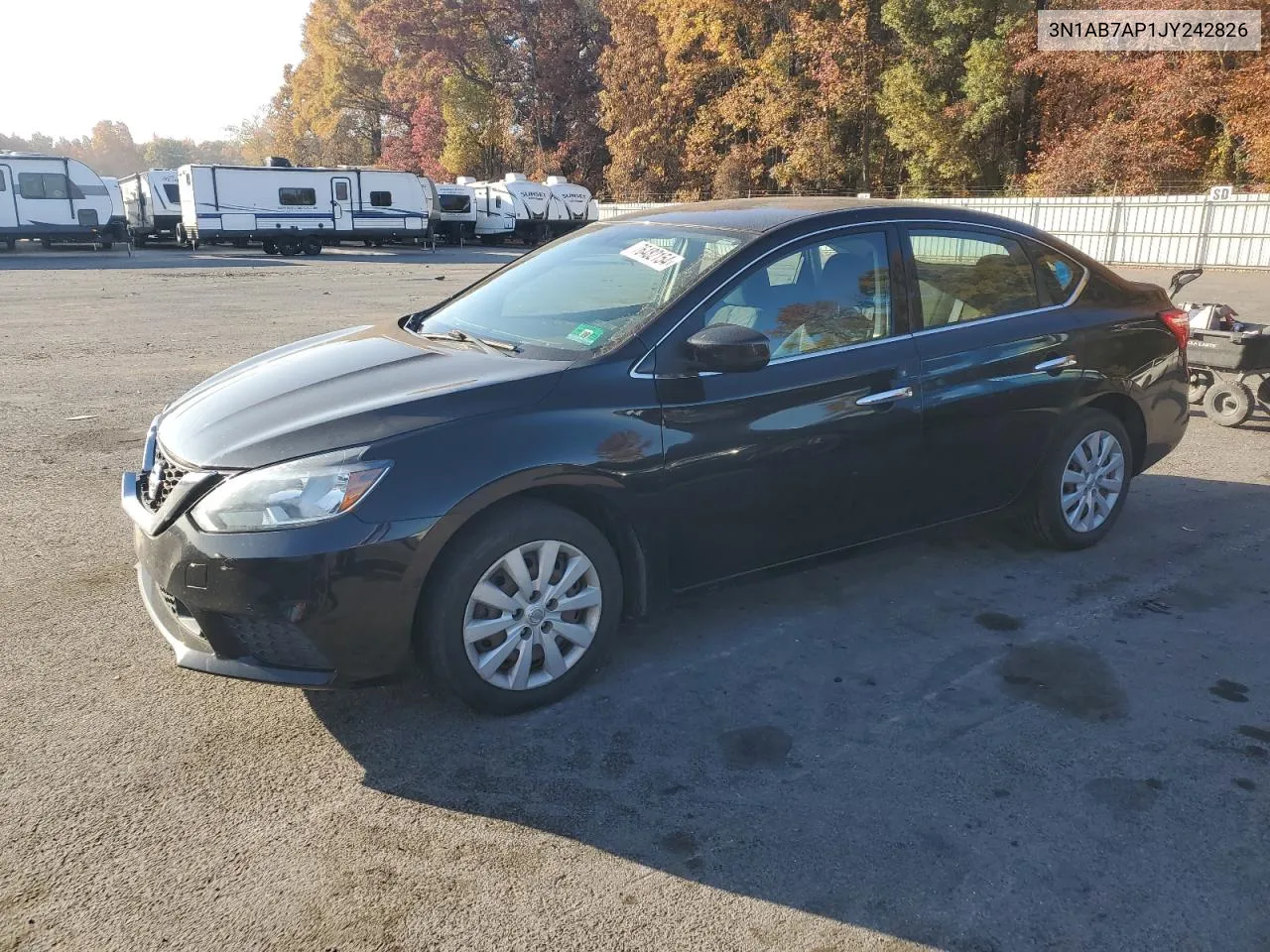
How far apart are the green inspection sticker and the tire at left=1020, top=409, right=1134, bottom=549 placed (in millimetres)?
2374

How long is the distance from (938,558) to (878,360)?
135cm

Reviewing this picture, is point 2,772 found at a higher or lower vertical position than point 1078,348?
lower

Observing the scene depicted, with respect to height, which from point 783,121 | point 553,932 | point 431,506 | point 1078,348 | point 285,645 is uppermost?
point 783,121

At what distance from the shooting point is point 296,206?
33812 millimetres

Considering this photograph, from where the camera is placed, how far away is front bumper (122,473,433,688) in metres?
2.91

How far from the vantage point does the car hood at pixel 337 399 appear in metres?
3.10

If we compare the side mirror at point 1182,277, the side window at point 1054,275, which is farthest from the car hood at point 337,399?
the side mirror at point 1182,277

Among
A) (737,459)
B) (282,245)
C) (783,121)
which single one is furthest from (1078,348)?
Result: (783,121)

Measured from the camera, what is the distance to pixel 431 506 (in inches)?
119

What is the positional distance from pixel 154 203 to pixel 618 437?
37774 mm

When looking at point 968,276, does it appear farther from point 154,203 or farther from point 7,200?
point 154,203

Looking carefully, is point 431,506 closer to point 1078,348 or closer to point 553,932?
point 553,932

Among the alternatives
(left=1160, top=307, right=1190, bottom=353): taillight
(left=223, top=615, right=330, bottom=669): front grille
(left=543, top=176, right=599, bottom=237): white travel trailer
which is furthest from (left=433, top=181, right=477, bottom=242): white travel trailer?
(left=223, top=615, right=330, bottom=669): front grille

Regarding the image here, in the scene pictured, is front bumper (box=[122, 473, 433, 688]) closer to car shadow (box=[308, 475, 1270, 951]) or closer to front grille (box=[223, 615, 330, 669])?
front grille (box=[223, 615, 330, 669])
